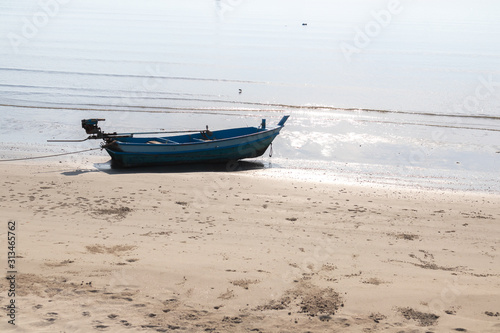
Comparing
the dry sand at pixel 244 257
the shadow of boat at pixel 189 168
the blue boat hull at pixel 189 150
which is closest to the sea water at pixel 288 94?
the shadow of boat at pixel 189 168

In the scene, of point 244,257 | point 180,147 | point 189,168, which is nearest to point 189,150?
point 180,147

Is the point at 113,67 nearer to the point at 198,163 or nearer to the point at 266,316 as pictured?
the point at 198,163

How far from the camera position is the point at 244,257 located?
328 inches

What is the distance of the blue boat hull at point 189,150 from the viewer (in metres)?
15.3

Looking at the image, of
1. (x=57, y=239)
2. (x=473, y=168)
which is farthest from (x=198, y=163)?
(x=473, y=168)

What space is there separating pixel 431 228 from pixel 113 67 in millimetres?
31972

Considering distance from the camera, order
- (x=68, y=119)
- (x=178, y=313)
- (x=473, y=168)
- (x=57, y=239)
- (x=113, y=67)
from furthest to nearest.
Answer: (x=113, y=67), (x=68, y=119), (x=473, y=168), (x=57, y=239), (x=178, y=313)

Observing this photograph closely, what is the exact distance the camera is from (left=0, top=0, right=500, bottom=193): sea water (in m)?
17.4

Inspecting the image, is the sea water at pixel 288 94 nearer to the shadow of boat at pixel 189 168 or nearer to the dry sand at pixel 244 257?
the shadow of boat at pixel 189 168

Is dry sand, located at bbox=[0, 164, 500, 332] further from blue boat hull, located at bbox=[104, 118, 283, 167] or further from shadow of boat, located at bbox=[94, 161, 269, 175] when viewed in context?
blue boat hull, located at bbox=[104, 118, 283, 167]

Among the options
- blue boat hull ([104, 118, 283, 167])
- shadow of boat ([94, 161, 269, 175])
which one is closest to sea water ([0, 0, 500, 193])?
shadow of boat ([94, 161, 269, 175])

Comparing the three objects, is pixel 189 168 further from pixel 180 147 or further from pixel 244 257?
pixel 244 257

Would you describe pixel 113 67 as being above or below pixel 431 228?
above

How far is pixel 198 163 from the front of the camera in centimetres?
1622
